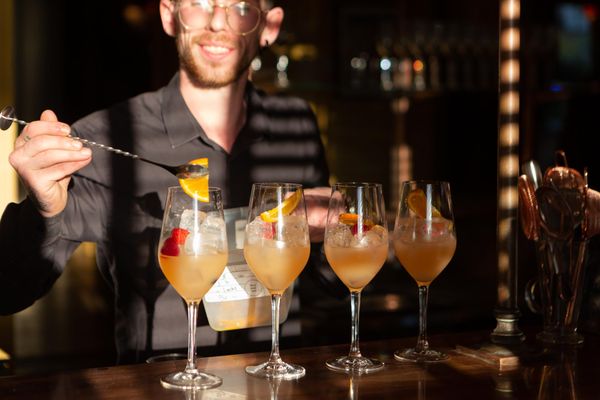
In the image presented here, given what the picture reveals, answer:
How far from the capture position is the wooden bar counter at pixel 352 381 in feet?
4.22

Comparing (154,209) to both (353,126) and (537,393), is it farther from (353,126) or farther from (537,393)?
(353,126)

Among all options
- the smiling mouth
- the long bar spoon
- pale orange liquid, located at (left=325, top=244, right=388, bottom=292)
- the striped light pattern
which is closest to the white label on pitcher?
the long bar spoon

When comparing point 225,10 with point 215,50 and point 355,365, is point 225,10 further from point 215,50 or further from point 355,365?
point 355,365

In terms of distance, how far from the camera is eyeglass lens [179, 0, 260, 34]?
7.98 feet

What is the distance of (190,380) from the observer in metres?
1.34

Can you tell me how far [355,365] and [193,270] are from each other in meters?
0.34

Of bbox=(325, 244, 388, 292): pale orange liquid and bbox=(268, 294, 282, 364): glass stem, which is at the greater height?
bbox=(325, 244, 388, 292): pale orange liquid

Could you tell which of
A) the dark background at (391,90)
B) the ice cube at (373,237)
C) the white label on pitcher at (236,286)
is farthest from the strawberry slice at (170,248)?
the dark background at (391,90)

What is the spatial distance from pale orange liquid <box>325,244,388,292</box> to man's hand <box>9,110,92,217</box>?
61 centimetres

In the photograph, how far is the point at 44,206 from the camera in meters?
2.02

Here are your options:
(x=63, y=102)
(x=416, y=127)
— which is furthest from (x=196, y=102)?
(x=416, y=127)

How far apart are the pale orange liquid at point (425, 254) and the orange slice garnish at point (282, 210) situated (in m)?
0.27

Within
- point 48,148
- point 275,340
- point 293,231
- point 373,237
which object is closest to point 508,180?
point 373,237

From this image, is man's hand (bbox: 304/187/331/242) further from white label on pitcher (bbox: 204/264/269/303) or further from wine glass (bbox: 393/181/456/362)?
wine glass (bbox: 393/181/456/362)
